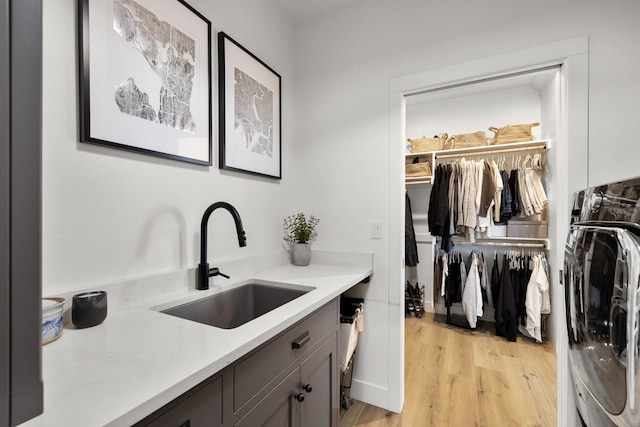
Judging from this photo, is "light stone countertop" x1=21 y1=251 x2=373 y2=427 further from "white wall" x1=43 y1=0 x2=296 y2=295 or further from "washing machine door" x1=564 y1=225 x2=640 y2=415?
"washing machine door" x1=564 y1=225 x2=640 y2=415

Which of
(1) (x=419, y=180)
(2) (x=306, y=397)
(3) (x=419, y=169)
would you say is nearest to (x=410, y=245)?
(1) (x=419, y=180)

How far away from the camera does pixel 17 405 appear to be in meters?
0.32

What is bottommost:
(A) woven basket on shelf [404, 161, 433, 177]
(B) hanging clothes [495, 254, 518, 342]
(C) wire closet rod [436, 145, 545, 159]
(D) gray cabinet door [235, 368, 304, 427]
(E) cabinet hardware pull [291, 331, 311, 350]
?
(B) hanging clothes [495, 254, 518, 342]

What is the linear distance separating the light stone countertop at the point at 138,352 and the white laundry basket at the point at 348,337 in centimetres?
48

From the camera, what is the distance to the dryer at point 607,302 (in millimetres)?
607

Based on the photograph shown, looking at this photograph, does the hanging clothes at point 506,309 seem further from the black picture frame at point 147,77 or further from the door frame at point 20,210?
the door frame at point 20,210

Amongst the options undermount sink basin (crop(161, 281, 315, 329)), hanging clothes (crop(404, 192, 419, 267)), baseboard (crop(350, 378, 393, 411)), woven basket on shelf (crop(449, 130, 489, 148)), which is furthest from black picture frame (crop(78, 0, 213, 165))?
woven basket on shelf (crop(449, 130, 489, 148))

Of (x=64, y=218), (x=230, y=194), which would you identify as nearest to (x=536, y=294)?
(x=230, y=194)

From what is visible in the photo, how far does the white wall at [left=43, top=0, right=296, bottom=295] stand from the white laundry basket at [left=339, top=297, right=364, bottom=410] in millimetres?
696

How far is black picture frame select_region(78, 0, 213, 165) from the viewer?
38.2 inches

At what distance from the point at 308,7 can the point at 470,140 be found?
2.05m

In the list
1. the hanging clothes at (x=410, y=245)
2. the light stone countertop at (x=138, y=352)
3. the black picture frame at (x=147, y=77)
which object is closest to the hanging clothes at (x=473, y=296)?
the hanging clothes at (x=410, y=245)

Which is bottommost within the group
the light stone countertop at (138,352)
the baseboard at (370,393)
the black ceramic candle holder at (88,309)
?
the baseboard at (370,393)

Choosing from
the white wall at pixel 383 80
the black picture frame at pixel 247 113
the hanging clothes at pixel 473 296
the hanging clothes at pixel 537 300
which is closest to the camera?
the white wall at pixel 383 80
